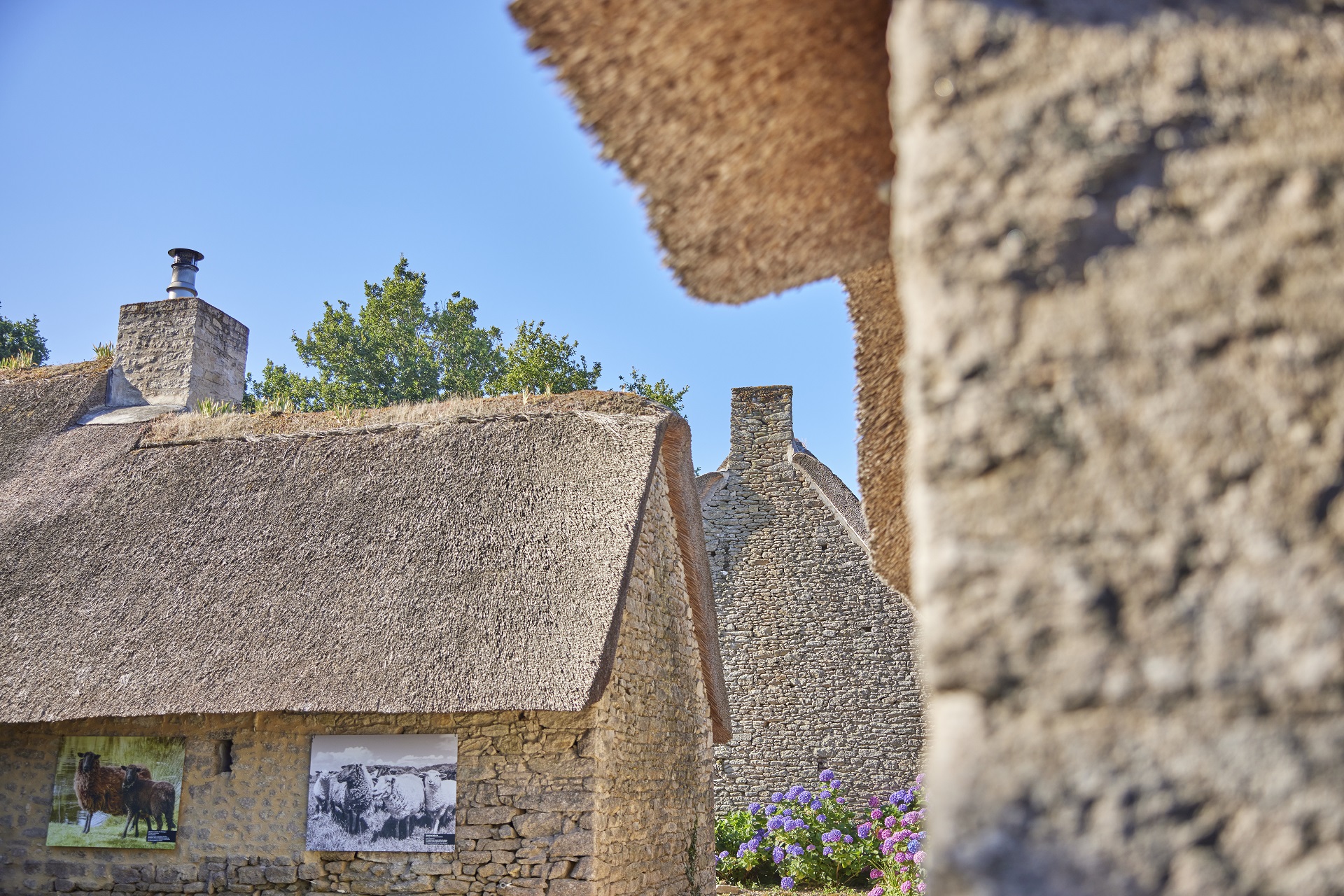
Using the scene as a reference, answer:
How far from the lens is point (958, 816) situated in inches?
44.6

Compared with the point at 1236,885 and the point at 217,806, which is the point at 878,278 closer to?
the point at 1236,885

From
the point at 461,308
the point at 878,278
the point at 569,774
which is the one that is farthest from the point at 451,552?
the point at 461,308

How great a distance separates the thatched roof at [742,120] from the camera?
1910 mm

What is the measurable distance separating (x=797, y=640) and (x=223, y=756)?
30.6 ft

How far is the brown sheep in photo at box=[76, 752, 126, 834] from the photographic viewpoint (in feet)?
23.6

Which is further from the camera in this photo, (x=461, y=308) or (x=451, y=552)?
(x=461, y=308)

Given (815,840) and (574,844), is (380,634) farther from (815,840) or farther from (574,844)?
(815,840)

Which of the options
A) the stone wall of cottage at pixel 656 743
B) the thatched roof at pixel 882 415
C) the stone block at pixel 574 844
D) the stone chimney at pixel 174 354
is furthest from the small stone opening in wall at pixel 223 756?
the thatched roof at pixel 882 415

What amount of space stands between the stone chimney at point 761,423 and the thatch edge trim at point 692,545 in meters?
6.09

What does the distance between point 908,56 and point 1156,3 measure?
0.33 metres

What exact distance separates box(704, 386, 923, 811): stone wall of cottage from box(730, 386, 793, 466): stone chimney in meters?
0.02

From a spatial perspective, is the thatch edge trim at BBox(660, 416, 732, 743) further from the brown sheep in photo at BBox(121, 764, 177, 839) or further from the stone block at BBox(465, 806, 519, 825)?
the brown sheep in photo at BBox(121, 764, 177, 839)

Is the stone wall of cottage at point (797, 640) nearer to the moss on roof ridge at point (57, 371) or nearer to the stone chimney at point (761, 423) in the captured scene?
the stone chimney at point (761, 423)

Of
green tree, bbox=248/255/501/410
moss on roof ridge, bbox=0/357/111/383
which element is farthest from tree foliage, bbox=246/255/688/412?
moss on roof ridge, bbox=0/357/111/383
